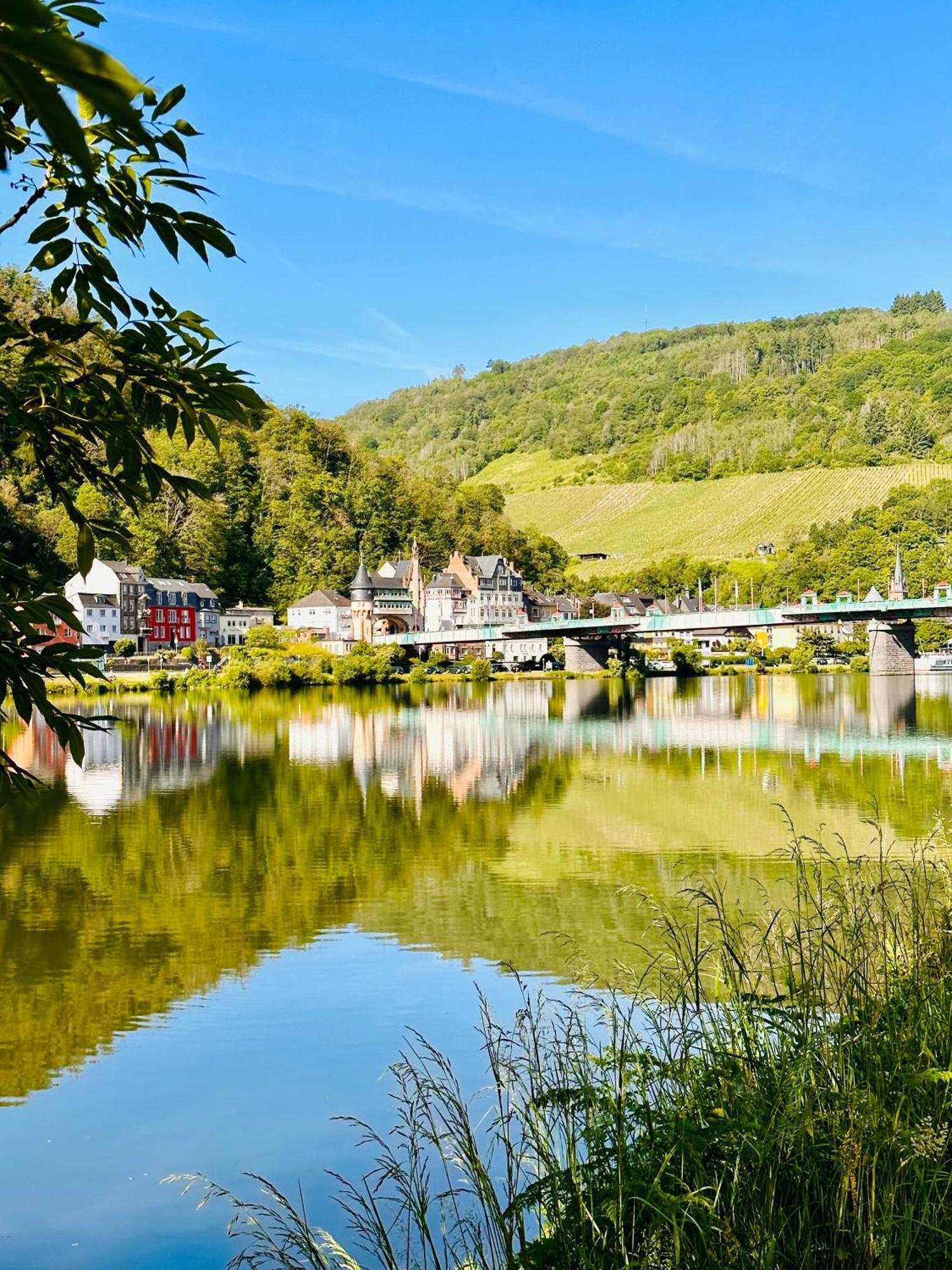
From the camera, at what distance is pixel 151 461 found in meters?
3.58

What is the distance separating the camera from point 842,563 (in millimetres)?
119375

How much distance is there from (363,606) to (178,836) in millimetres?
79839

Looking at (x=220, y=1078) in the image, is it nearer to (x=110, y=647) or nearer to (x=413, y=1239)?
(x=413, y=1239)

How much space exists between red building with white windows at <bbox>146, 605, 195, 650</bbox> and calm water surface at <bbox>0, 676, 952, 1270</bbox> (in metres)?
53.7

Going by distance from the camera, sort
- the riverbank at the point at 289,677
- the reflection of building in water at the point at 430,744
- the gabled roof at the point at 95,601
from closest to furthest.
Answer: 1. the reflection of building in water at the point at 430,744
2. the riverbank at the point at 289,677
3. the gabled roof at the point at 95,601

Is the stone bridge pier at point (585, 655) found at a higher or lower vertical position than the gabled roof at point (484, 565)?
lower

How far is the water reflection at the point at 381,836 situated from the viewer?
1169 centimetres

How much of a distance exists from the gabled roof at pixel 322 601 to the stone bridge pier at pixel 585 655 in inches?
951

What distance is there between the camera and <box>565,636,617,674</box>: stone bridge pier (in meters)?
82.0

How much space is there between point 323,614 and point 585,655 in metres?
25.7

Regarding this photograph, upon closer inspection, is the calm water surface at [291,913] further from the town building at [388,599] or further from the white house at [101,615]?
the town building at [388,599]

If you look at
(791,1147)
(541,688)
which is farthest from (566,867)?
(541,688)

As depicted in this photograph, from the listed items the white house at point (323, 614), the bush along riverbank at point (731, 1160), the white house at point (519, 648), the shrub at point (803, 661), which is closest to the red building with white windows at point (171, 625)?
the white house at point (323, 614)

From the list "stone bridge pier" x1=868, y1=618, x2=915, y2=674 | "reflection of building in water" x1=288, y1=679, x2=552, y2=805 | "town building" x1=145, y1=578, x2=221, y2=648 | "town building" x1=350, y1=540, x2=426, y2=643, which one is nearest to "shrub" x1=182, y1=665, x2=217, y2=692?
"reflection of building in water" x1=288, y1=679, x2=552, y2=805
